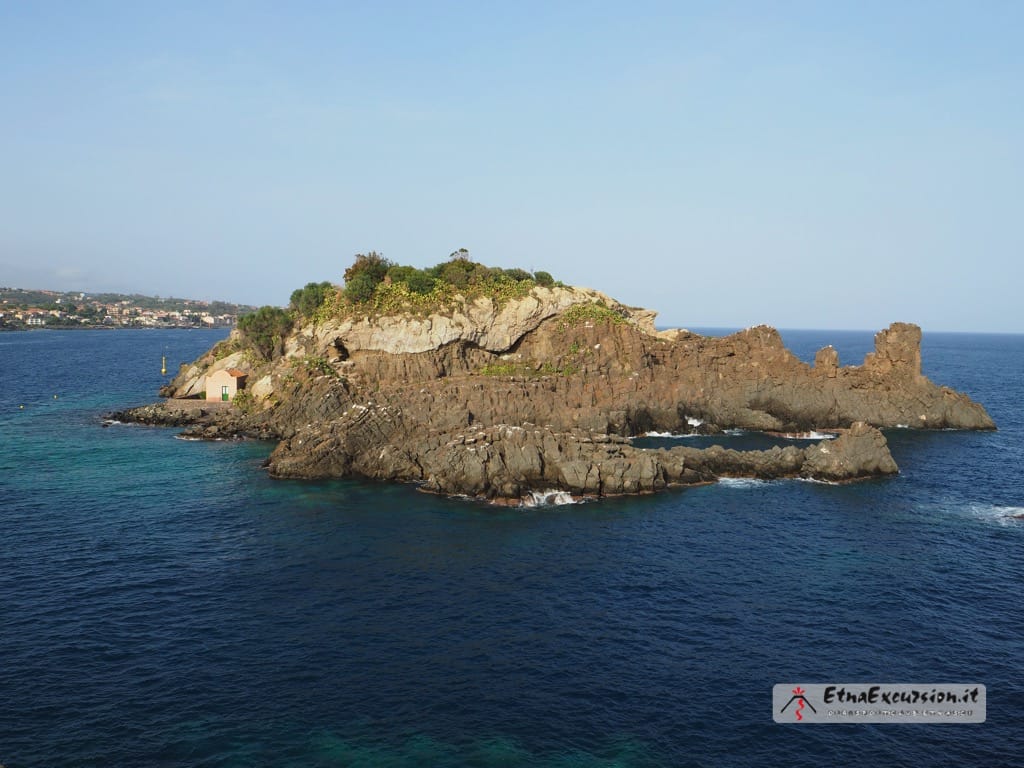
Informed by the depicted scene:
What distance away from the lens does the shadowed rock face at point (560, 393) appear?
70875 millimetres

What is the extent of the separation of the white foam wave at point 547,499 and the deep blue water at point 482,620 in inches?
79.2

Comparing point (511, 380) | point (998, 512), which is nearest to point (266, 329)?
point (511, 380)

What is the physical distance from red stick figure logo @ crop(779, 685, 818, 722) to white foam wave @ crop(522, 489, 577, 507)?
30.3 m

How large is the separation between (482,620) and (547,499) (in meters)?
23.2

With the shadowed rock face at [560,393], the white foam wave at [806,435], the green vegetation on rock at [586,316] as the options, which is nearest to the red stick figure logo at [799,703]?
the shadowed rock face at [560,393]

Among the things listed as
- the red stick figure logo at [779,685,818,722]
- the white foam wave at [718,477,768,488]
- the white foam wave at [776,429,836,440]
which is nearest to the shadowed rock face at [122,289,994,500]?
the white foam wave at [718,477,768,488]

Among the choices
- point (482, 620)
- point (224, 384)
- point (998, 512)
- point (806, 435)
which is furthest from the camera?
point (224, 384)

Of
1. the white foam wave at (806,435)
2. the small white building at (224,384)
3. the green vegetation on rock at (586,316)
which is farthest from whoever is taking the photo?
the green vegetation on rock at (586,316)

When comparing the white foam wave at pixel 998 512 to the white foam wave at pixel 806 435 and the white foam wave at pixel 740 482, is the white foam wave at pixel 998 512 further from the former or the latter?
the white foam wave at pixel 806 435

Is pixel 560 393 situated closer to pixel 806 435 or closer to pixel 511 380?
pixel 511 380

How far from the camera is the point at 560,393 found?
90188mm

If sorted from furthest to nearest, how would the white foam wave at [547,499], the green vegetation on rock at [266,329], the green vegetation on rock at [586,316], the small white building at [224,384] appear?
1. the green vegetation on rock at [266,329]
2. the green vegetation on rock at [586,316]
3. the small white building at [224,384]
4. the white foam wave at [547,499]

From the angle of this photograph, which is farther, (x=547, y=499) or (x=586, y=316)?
(x=586, y=316)

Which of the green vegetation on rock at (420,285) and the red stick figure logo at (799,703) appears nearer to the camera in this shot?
the red stick figure logo at (799,703)
